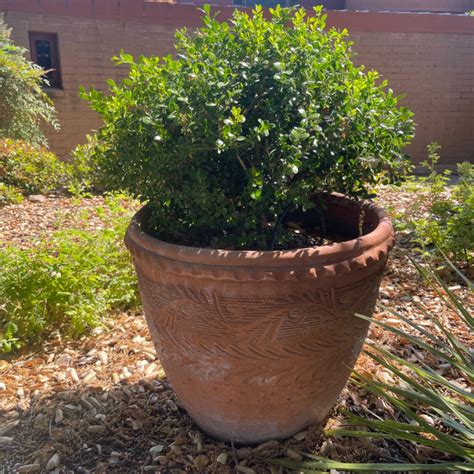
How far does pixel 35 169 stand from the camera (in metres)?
6.05

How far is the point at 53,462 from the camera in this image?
2129 millimetres

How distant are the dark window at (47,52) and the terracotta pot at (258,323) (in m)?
6.17

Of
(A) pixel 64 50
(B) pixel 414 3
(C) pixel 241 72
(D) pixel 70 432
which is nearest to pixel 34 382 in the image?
(D) pixel 70 432

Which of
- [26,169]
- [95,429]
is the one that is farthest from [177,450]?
[26,169]

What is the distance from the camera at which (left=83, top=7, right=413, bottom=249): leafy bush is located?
1.87m

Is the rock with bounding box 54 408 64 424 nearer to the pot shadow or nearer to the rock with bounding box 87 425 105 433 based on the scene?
the pot shadow

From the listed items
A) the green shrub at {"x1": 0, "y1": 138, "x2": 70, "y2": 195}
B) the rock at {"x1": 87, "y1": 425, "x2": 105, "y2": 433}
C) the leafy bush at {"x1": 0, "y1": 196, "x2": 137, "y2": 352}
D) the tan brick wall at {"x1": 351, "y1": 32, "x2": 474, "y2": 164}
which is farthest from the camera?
the tan brick wall at {"x1": 351, "y1": 32, "x2": 474, "y2": 164}

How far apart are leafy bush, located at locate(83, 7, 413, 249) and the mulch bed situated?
705mm

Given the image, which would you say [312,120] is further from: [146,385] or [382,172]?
[146,385]

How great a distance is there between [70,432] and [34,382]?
540 millimetres

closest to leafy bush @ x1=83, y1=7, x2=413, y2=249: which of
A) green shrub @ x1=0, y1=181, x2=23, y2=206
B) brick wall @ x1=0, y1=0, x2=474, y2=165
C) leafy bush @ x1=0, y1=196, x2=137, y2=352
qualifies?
leafy bush @ x1=0, y1=196, x2=137, y2=352

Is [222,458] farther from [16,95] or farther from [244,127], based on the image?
[16,95]

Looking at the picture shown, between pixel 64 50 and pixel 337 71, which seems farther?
pixel 64 50

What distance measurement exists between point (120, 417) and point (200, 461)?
506mm
